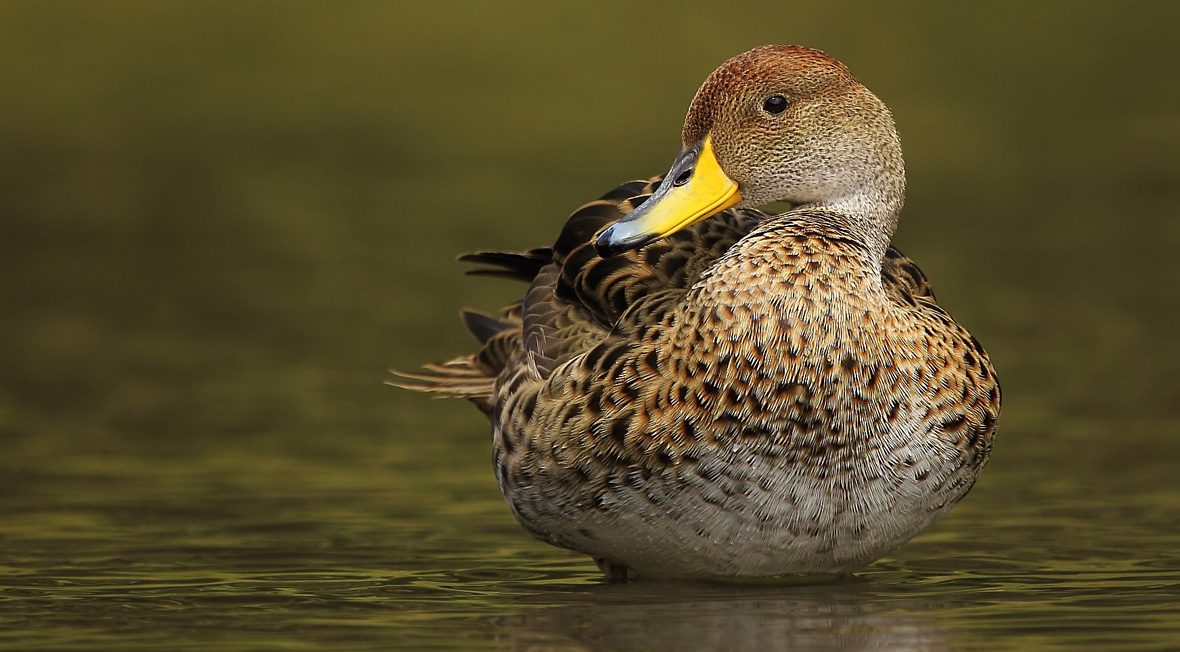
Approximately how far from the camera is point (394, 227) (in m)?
15.7

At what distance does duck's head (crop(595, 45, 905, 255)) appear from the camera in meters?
6.55

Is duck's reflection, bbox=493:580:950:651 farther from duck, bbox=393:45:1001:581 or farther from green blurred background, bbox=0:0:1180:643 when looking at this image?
green blurred background, bbox=0:0:1180:643

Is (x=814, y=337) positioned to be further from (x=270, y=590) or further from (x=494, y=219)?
(x=494, y=219)

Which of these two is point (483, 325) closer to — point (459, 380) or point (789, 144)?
point (459, 380)

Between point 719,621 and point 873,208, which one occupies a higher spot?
point 873,208

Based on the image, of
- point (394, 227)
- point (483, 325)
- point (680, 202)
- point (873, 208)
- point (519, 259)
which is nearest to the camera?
point (680, 202)

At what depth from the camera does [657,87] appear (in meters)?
20.7

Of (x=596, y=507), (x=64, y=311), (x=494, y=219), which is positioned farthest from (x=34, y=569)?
(x=494, y=219)

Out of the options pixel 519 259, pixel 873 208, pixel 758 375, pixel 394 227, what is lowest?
pixel 758 375

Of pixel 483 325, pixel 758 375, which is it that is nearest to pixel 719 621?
pixel 758 375

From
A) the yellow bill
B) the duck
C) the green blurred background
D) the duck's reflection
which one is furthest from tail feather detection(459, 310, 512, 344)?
the duck's reflection

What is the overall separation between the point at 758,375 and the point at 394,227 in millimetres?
9741

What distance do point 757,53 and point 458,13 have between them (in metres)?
15.5

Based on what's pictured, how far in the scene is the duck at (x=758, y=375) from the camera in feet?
20.2
